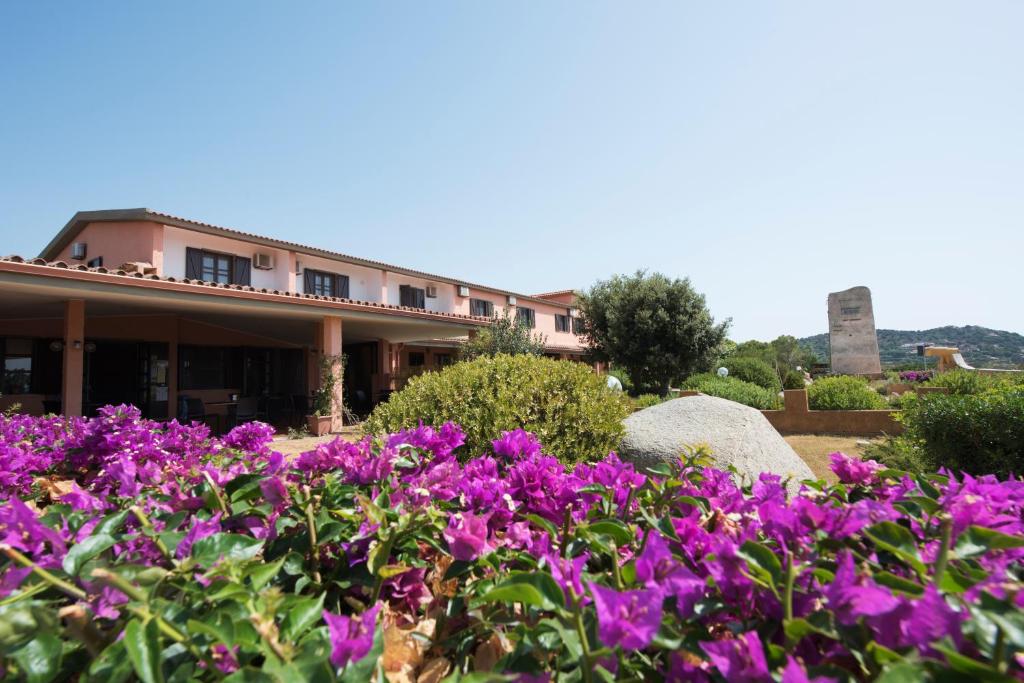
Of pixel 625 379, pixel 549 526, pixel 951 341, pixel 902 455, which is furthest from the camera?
pixel 951 341

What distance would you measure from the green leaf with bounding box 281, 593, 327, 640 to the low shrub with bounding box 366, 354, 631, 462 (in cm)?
356

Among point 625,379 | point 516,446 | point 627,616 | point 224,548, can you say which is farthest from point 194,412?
point 625,379

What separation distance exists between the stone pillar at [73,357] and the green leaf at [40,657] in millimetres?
10555

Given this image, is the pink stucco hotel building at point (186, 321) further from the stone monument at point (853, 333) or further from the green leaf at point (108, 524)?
the stone monument at point (853, 333)

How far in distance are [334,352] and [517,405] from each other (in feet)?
27.2

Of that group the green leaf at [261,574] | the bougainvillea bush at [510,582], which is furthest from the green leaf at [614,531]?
the green leaf at [261,574]

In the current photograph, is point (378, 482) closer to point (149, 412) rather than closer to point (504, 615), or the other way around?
point (504, 615)

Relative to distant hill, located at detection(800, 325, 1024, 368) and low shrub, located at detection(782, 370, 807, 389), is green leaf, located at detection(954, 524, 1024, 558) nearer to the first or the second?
low shrub, located at detection(782, 370, 807, 389)

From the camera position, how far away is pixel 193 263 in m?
13.8

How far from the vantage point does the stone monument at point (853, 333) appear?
24.2 m

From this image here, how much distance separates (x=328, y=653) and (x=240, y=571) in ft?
0.93

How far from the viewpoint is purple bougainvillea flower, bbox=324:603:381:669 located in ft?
2.24

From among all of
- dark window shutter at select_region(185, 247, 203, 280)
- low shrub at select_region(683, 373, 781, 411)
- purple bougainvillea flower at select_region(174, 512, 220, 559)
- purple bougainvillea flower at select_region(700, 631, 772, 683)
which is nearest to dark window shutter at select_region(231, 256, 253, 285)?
dark window shutter at select_region(185, 247, 203, 280)

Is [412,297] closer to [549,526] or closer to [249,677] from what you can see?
[549,526]
